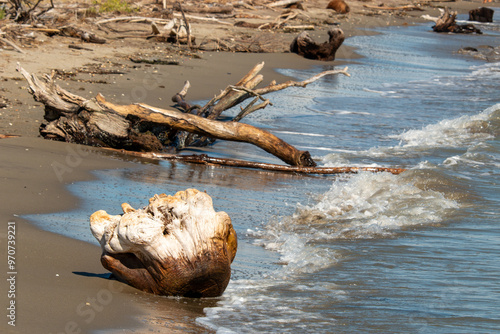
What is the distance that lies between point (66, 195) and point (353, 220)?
268 centimetres

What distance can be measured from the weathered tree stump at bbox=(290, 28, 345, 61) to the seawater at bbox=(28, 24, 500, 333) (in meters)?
4.84

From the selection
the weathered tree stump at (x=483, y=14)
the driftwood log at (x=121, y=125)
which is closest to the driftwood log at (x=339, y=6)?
the weathered tree stump at (x=483, y=14)

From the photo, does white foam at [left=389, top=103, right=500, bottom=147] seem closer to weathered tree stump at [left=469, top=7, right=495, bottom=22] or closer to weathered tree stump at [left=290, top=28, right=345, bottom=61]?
weathered tree stump at [left=290, top=28, right=345, bottom=61]

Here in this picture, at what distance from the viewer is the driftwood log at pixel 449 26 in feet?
89.9

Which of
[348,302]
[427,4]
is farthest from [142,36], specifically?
[427,4]

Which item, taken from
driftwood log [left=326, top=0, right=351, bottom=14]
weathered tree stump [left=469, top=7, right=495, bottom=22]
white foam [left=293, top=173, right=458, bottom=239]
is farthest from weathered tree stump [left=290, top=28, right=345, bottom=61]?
weathered tree stump [left=469, top=7, right=495, bottom=22]

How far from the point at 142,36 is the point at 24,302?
13.2m

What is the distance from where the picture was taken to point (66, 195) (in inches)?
231

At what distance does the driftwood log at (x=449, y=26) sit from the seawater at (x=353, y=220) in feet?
52.8

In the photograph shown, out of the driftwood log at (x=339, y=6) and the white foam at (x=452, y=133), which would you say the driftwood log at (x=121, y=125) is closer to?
the white foam at (x=452, y=133)

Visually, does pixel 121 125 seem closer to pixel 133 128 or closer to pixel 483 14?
pixel 133 128

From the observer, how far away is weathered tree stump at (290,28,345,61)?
676 inches

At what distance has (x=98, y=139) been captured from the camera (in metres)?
7.88

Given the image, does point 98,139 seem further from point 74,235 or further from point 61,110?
point 74,235
